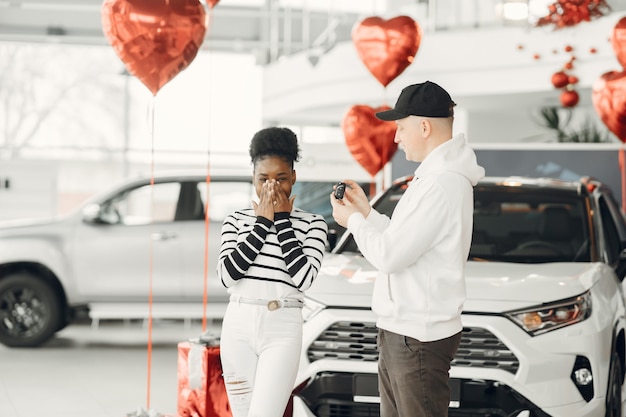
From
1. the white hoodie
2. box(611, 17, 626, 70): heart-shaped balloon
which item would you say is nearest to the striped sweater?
the white hoodie

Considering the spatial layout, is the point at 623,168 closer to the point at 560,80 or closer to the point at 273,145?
the point at 560,80

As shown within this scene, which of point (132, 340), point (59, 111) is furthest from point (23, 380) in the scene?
point (59, 111)

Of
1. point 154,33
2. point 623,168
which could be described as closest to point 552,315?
point 154,33

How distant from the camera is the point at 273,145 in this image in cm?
321

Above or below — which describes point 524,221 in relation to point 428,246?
below

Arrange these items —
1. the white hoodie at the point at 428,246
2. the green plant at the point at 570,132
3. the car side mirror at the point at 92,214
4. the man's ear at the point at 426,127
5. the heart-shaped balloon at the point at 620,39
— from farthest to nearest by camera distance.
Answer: the green plant at the point at 570,132
the car side mirror at the point at 92,214
the heart-shaped balloon at the point at 620,39
the man's ear at the point at 426,127
the white hoodie at the point at 428,246

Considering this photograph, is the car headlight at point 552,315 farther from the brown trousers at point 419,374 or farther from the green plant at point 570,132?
the green plant at point 570,132

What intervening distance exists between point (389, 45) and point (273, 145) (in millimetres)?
4651

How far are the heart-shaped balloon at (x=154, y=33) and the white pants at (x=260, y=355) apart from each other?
2.49m

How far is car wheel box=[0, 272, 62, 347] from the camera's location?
859cm

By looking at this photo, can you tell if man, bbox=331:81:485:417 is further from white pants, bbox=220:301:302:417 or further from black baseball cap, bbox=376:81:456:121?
white pants, bbox=220:301:302:417

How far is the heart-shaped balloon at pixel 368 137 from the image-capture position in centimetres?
867

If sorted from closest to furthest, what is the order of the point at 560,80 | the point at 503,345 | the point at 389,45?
the point at 503,345 → the point at 389,45 → the point at 560,80

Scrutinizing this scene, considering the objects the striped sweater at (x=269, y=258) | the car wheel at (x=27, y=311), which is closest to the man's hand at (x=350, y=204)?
the striped sweater at (x=269, y=258)
